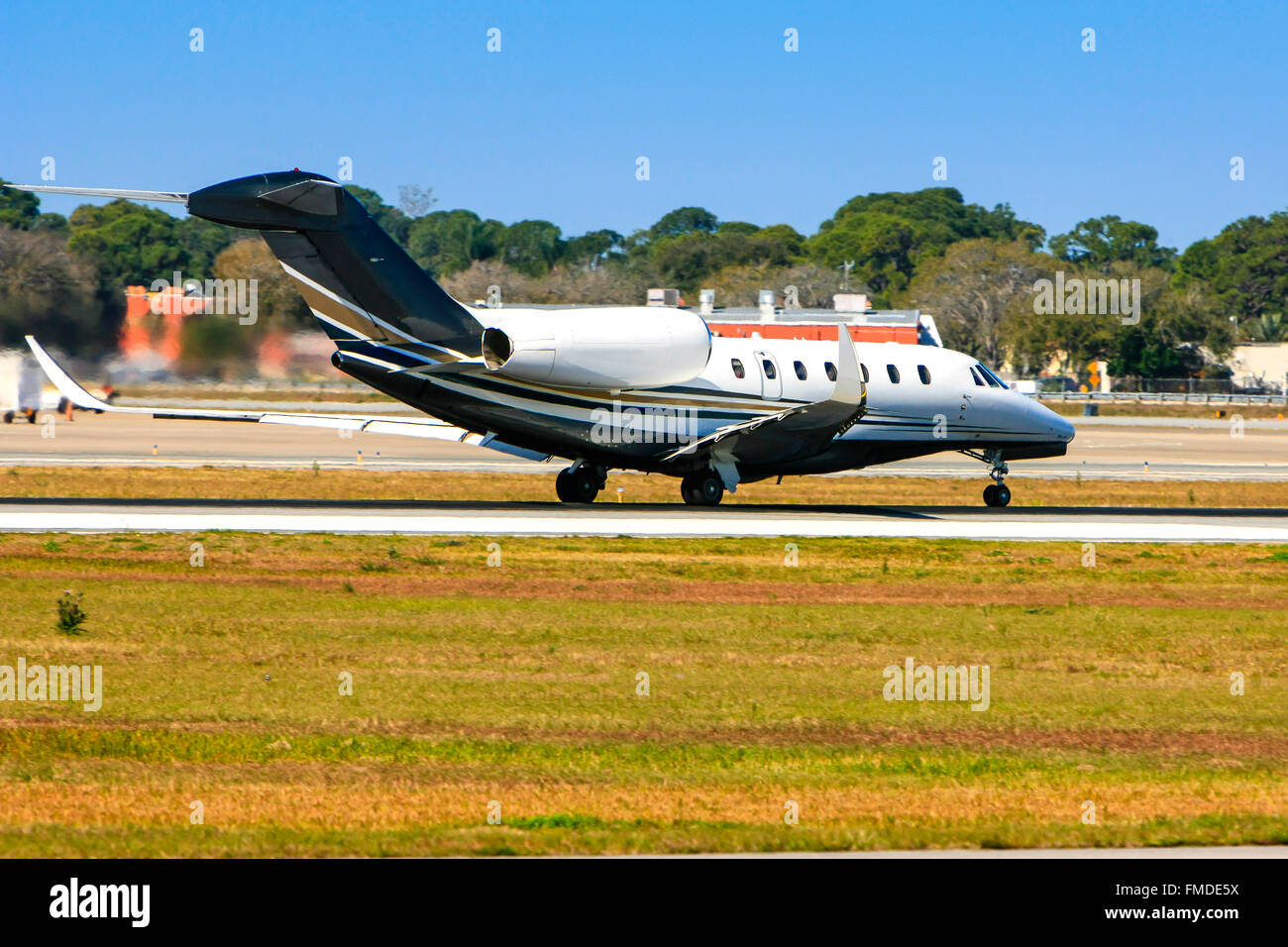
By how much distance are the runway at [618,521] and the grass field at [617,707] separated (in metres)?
3.09

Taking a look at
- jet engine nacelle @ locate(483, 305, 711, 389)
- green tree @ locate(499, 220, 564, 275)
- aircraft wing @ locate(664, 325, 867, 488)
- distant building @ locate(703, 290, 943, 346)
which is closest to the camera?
jet engine nacelle @ locate(483, 305, 711, 389)

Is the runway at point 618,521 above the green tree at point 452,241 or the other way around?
the other way around

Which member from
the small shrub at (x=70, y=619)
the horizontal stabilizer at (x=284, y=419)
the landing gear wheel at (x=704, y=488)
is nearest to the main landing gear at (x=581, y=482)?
the horizontal stabilizer at (x=284, y=419)

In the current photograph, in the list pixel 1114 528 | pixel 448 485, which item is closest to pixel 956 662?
pixel 1114 528

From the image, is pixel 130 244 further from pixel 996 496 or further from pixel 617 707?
pixel 617 707

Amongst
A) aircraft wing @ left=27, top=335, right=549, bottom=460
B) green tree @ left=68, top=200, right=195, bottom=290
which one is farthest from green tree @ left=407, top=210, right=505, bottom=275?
aircraft wing @ left=27, top=335, right=549, bottom=460

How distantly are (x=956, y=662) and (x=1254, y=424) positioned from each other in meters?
84.3

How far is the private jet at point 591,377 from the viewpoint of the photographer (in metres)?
29.7

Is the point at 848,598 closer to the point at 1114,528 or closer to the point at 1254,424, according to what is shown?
the point at 1114,528

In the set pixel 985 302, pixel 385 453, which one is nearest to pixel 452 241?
pixel 985 302

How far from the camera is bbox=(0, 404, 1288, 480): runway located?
173 ft

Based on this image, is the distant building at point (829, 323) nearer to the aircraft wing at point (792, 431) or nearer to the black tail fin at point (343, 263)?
the aircraft wing at point (792, 431)

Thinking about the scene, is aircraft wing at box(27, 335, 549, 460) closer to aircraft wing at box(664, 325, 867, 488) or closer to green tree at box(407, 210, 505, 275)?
aircraft wing at box(664, 325, 867, 488)

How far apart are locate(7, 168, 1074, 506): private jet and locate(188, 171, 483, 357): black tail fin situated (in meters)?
0.03
